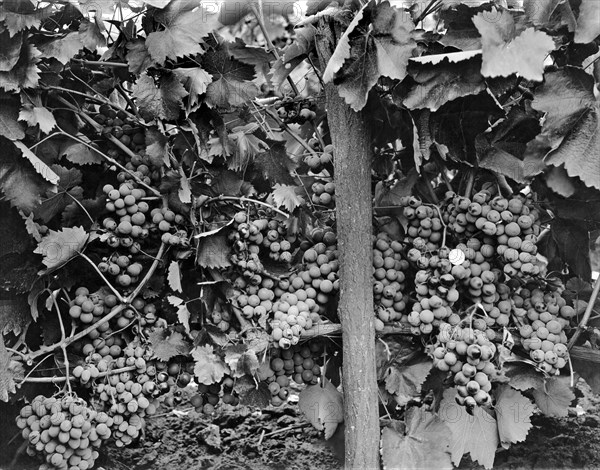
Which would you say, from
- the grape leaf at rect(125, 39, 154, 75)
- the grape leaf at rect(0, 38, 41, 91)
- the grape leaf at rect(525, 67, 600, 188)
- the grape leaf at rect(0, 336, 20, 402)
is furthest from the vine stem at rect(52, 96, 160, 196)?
the grape leaf at rect(525, 67, 600, 188)

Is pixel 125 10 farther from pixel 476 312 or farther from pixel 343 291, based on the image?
pixel 476 312

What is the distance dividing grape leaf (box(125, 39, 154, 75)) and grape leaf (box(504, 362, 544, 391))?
4.27 ft

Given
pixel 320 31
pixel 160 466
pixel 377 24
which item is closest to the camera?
pixel 377 24

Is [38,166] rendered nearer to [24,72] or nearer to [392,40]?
[24,72]

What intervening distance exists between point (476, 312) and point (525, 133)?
1.70 feet

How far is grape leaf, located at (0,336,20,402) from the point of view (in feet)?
5.07

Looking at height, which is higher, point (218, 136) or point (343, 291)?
point (218, 136)

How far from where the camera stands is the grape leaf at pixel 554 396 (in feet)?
5.54

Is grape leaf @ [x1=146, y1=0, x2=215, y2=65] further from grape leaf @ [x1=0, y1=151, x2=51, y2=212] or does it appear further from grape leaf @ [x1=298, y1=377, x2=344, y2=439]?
grape leaf @ [x1=298, y1=377, x2=344, y2=439]

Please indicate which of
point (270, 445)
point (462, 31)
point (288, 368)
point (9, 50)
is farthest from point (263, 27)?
point (270, 445)

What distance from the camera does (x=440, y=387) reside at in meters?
1.75

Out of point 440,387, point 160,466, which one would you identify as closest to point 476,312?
point 440,387

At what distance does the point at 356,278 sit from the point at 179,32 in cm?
82

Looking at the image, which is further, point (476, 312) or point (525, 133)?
point (476, 312)
